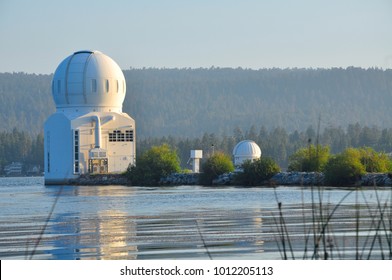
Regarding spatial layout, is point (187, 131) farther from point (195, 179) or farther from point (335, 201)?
point (335, 201)

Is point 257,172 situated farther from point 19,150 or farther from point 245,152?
point 19,150

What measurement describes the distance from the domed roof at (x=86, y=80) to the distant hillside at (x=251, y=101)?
78.2 meters

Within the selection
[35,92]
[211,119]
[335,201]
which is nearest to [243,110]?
[211,119]

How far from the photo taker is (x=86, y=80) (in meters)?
69.1

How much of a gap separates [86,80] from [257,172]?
1880cm

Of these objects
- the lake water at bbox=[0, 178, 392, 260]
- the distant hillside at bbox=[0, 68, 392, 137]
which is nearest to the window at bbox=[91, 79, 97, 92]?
the lake water at bbox=[0, 178, 392, 260]

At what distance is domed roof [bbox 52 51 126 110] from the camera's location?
68938 millimetres

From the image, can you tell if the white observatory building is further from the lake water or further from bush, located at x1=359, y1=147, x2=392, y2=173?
the lake water

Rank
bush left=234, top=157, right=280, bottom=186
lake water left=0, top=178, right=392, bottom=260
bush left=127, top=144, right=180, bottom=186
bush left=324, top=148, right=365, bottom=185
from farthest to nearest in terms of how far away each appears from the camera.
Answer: bush left=127, top=144, right=180, bottom=186
bush left=234, top=157, right=280, bottom=186
bush left=324, top=148, right=365, bottom=185
lake water left=0, top=178, right=392, bottom=260

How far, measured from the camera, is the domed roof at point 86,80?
68.9 metres

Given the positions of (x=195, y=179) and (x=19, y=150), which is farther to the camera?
(x=19, y=150)

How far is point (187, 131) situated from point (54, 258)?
178745mm

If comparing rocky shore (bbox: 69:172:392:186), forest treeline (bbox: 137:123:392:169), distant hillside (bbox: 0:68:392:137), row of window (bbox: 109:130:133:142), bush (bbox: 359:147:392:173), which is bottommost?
rocky shore (bbox: 69:172:392:186)

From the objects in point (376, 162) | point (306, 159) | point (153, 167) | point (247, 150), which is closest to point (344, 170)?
point (376, 162)
